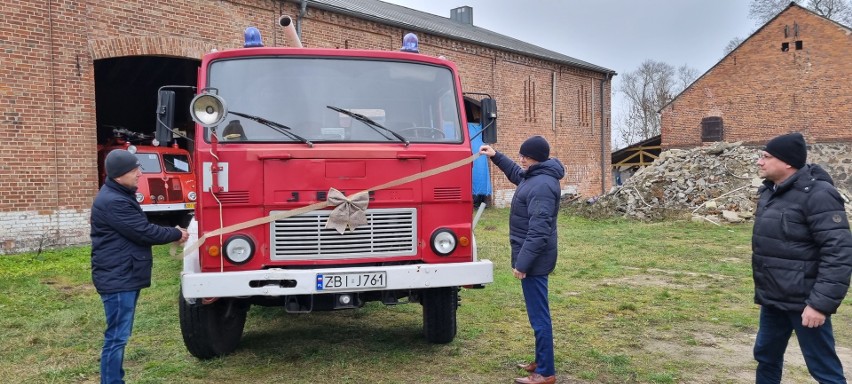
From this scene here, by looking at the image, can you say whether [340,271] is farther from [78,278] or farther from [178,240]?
[78,278]

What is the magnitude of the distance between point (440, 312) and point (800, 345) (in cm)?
263

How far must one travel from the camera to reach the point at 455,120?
4922mm

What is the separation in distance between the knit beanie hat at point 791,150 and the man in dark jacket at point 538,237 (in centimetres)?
137

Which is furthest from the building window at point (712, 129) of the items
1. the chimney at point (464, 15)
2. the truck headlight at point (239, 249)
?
the truck headlight at point (239, 249)

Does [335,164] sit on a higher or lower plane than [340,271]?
higher

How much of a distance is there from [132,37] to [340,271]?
10.4 m

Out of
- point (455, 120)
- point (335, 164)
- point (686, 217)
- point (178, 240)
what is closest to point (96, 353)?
point (178, 240)

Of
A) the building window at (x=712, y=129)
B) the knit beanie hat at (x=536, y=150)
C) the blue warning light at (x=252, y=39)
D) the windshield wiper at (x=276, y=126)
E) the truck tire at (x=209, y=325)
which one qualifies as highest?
the building window at (x=712, y=129)

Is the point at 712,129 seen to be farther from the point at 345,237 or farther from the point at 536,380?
the point at 345,237

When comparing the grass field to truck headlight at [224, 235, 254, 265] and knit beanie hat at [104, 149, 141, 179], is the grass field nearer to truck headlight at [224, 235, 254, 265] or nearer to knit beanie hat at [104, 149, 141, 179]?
truck headlight at [224, 235, 254, 265]

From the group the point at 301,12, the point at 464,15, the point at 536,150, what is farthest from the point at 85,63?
the point at 464,15

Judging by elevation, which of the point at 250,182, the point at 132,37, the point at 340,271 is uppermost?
the point at 132,37

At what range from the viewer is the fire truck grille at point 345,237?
→ 4293mm

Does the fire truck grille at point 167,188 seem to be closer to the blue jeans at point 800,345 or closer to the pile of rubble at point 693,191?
the pile of rubble at point 693,191
